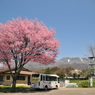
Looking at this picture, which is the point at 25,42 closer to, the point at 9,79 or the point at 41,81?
the point at 41,81

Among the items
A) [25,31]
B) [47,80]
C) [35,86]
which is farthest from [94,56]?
[25,31]

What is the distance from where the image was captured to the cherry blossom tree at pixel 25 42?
1836 centimetres

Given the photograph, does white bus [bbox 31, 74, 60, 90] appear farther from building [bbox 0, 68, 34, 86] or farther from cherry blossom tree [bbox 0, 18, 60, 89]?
building [bbox 0, 68, 34, 86]

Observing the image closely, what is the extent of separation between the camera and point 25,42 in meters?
18.9

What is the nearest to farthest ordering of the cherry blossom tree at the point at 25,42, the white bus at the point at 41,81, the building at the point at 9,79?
1. the cherry blossom tree at the point at 25,42
2. the white bus at the point at 41,81
3. the building at the point at 9,79

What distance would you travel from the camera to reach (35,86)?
2050 cm

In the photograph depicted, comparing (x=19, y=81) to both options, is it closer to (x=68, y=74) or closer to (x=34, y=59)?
(x=34, y=59)

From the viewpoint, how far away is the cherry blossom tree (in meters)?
18.4

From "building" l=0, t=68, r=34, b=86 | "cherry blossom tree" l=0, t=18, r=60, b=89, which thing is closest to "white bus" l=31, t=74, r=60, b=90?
"cherry blossom tree" l=0, t=18, r=60, b=89

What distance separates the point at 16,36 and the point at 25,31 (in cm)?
147

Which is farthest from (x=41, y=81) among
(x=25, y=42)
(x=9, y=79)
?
(x=9, y=79)

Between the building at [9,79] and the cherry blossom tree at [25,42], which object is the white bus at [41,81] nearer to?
the cherry blossom tree at [25,42]

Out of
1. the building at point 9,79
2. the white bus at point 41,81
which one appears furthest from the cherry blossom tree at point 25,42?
the building at point 9,79

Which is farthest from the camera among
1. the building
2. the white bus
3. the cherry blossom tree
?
the building
